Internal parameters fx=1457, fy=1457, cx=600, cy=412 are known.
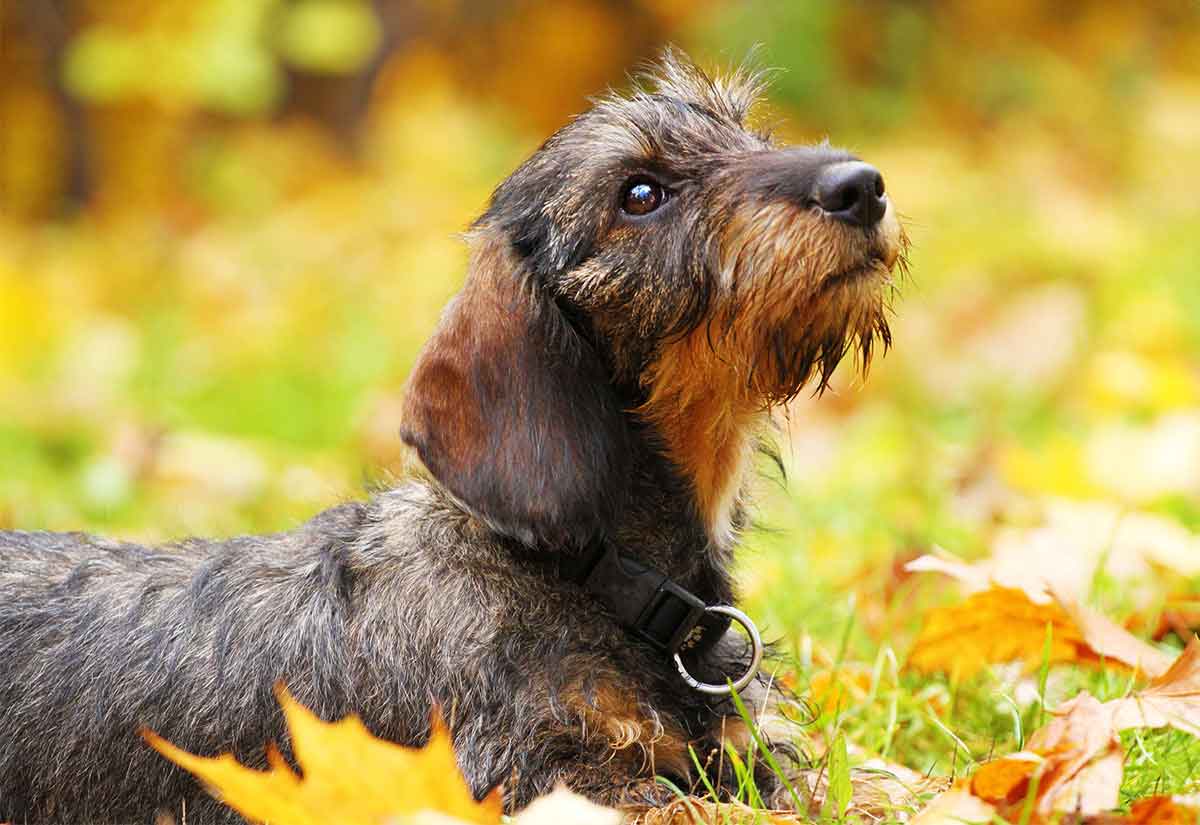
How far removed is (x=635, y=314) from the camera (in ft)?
9.70

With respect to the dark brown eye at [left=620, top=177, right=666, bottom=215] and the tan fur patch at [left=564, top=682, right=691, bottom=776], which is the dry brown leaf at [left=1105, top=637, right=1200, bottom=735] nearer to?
the tan fur patch at [left=564, top=682, right=691, bottom=776]

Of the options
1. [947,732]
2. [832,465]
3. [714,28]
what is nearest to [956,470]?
[832,465]

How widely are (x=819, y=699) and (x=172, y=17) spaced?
29.9 feet

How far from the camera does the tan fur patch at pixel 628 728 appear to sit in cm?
276

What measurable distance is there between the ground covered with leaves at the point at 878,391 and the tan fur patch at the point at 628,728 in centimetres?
17

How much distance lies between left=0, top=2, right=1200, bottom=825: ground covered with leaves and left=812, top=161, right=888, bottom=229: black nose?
2.12ft

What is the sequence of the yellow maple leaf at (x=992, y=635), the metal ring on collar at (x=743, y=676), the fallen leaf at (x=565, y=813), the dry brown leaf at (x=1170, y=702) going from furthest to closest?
1. the yellow maple leaf at (x=992, y=635)
2. the metal ring on collar at (x=743, y=676)
3. the dry brown leaf at (x=1170, y=702)
4. the fallen leaf at (x=565, y=813)

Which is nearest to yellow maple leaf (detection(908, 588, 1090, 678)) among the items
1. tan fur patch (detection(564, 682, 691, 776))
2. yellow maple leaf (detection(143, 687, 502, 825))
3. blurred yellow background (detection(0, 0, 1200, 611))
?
blurred yellow background (detection(0, 0, 1200, 611))

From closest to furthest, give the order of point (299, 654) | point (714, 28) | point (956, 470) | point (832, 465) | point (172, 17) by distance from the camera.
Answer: point (299, 654), point (956, 470), point (832, 465), point (172, 17), point (714, 28)

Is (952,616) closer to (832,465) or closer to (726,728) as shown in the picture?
(726,728)

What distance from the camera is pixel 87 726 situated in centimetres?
296

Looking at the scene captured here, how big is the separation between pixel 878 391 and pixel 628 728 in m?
5.03

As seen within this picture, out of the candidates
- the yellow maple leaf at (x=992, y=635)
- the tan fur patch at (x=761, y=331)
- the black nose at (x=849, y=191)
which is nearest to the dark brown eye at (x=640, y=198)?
the tan fur patch at (x=761, y=331)

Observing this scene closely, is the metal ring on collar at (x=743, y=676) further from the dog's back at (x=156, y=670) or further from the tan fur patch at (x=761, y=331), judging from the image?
the dog's back at (x=156, y=670)
